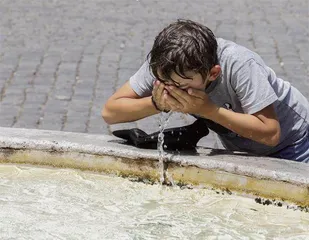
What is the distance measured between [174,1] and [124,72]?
2.87 m

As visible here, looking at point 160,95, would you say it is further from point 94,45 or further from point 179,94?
point 94,45

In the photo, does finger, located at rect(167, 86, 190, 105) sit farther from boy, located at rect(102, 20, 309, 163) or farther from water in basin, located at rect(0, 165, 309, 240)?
water in basin, located at rect(0, 165, 309, 240)

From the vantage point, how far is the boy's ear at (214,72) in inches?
126

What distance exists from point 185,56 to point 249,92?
345mm

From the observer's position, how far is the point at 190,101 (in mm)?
3189

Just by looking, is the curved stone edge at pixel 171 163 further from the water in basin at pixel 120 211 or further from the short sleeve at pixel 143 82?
the short sleeve at pixel 143 82

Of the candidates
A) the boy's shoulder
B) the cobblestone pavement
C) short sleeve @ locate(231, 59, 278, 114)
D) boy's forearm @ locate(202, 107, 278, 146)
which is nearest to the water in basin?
boy's forearm @ locate(202, 107, 278, 146)

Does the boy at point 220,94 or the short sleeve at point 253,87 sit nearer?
the boy at point 220,94

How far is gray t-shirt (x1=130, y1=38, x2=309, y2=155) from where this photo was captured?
3303 millimetres

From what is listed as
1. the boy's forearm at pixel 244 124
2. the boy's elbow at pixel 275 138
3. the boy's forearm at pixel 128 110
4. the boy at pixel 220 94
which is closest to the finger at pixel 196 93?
the boy at pixel 220 94

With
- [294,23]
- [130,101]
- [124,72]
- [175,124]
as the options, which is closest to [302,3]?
[294,23]

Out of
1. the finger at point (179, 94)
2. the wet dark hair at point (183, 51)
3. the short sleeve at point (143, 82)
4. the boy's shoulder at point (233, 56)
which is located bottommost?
the short sleeve at point (143, 82)

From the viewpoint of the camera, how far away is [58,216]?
3107mm

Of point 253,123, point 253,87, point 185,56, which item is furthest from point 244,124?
point 185,56
